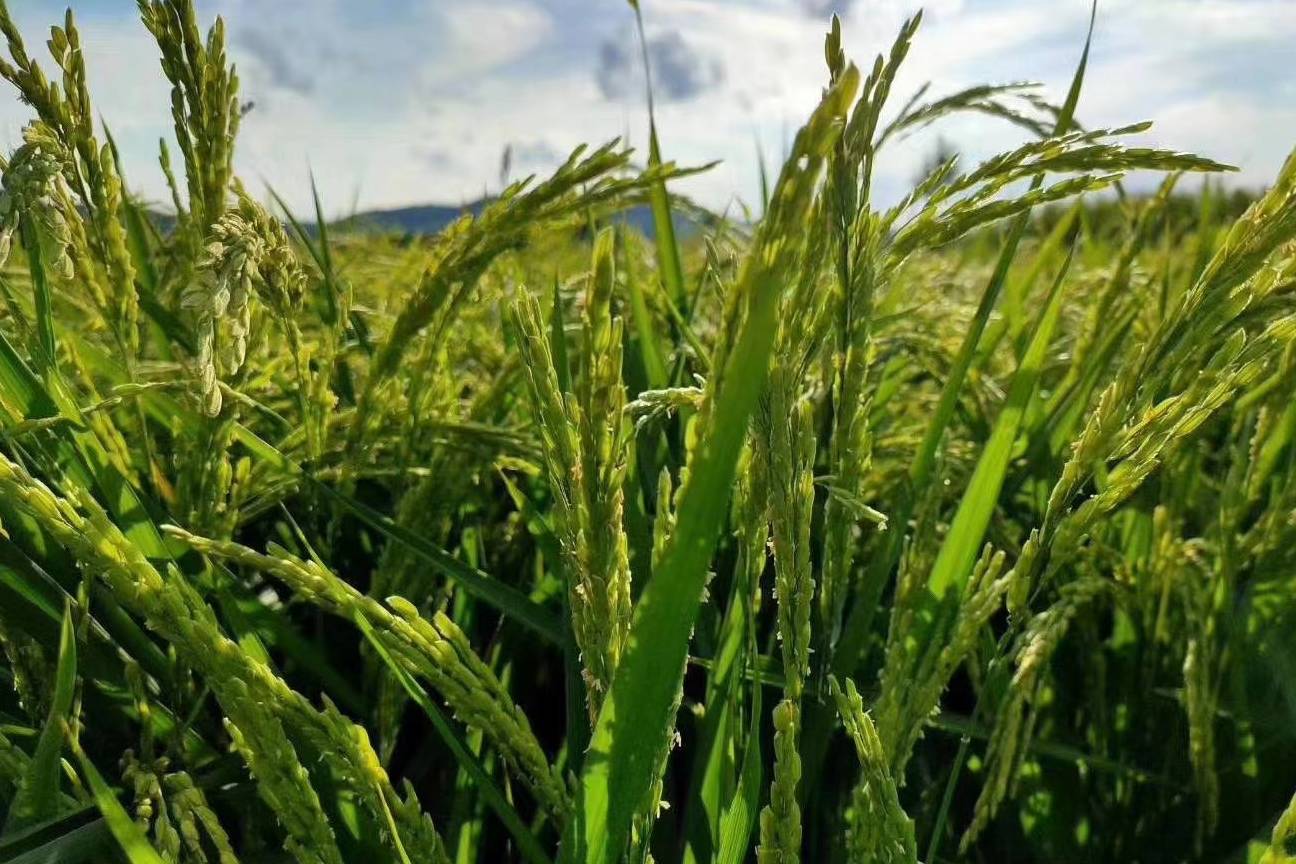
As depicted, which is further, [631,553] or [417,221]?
[417,221]

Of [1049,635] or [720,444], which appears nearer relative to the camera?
[720,444]

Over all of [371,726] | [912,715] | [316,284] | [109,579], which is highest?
[316,284]

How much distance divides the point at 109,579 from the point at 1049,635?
2.58 feet

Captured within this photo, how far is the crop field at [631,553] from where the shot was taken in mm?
637

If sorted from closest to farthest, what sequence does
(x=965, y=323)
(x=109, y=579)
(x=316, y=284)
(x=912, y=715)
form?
(x=109, y=579)
(x=912, y=715)
(x=316, y=284)
(x=965, y=323)

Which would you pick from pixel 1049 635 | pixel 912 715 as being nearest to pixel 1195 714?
pixel 1049 635

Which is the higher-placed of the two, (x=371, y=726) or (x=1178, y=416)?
(x=1178, y=416)

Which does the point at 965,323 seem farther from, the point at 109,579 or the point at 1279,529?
the point at 109,579

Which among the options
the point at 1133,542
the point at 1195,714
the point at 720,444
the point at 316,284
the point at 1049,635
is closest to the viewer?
the point at 720,444

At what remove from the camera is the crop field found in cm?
64

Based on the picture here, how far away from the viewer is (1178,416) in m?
0.69

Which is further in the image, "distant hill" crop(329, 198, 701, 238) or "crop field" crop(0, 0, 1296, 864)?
"distant hill" crop(329, 198, 701, 238)

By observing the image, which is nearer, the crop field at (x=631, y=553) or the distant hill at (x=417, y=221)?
the crop field at (x=631, y=553)

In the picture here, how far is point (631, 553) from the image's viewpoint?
43.3 inches
